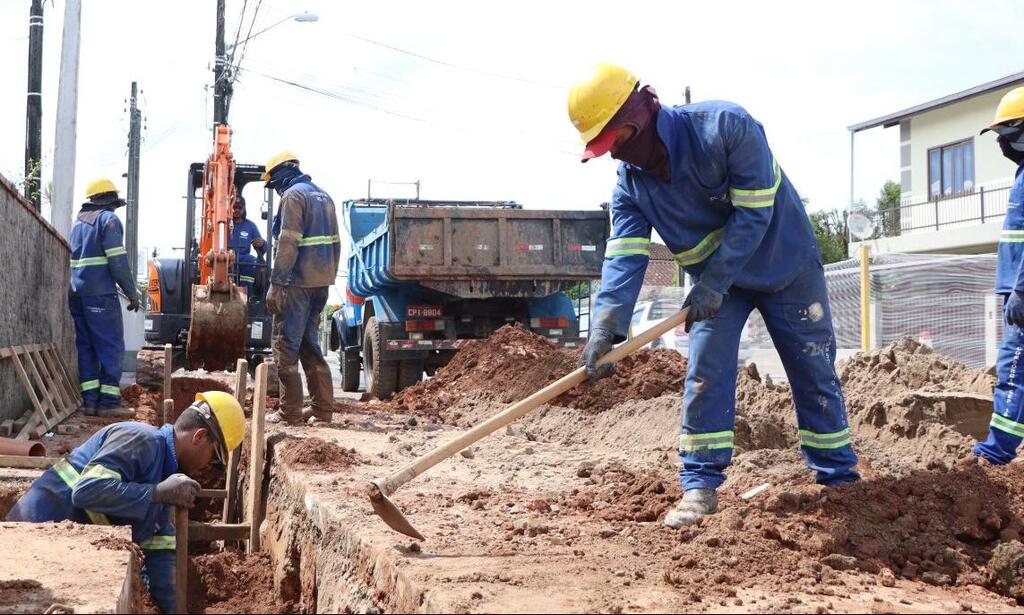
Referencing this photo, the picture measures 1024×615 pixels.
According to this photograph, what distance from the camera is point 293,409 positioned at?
8.05 metres

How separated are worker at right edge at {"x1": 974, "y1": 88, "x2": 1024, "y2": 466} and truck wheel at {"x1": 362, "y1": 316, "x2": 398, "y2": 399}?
24.2ft

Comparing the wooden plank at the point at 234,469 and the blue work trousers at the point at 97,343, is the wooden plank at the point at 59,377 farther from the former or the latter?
the wooden plank at the point at 234,469

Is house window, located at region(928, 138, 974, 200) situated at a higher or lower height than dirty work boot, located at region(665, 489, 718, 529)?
higher

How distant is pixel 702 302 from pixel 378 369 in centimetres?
796

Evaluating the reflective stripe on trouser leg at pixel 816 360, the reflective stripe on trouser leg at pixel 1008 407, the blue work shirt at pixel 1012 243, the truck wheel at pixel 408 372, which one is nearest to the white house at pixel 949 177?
the truck wheel at pixel 408 372

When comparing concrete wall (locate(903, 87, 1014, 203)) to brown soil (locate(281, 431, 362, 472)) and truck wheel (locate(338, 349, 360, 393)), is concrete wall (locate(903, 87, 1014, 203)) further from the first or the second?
brown soil (locate(281, 431, 362, 472))

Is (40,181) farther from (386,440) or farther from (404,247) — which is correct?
(386,440)

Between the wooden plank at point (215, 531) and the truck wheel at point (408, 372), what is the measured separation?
5673 millimetres

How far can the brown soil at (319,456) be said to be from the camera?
5982 mm

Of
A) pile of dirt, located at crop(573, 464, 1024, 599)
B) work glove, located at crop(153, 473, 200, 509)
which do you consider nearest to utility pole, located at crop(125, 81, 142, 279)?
work glove, located at crop(153, 473, 200, 509)

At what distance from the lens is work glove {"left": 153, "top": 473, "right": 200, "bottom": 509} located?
455 cm

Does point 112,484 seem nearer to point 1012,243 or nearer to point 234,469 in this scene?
point 234,469

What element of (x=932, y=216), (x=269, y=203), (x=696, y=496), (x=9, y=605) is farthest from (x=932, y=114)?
(x=9, y=605)

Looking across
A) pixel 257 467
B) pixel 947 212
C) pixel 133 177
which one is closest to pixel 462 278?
pixel 257 467
